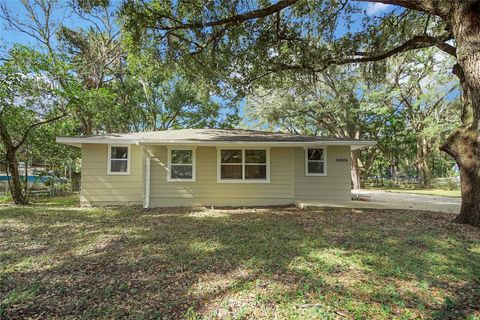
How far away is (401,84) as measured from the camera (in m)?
20.4

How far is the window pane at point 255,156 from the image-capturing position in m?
9.95

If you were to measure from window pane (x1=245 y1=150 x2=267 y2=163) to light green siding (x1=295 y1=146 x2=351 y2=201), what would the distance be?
132 cm

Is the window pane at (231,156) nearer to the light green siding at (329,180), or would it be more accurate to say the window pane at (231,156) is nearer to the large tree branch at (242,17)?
the light green siding at (329,180)

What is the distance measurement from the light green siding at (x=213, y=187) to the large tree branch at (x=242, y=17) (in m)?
3.98

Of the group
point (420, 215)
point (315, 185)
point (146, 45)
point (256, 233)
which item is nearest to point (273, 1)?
point (146, 45)

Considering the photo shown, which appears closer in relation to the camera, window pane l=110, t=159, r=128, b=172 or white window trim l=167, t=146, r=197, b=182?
→ white window trim l=167, t=146, r=197, b=182

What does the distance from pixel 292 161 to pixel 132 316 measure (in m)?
8.07

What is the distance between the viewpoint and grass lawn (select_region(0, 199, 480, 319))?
110 inches

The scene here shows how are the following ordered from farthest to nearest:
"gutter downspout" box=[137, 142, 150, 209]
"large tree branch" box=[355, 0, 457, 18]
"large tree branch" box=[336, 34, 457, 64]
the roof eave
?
"gutter downspout" box=[137, 142, 150, 209], the roof eave, "large tree branch" box=[336, 34, 457, 64], "large tree branch" box=[355, 0, 457, 18]

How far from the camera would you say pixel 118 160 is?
1006 centimetres

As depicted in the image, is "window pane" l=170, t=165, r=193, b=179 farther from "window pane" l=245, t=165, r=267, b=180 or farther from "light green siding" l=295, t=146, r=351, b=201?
"light green siding" l=295, t=146, r=351, b=201

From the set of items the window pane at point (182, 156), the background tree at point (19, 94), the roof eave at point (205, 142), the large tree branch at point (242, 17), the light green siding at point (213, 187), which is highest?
the large tree branch at point (242, 17)

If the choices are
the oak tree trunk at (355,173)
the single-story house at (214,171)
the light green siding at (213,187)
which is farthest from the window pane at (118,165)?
the oak tree trunk at (355,173)

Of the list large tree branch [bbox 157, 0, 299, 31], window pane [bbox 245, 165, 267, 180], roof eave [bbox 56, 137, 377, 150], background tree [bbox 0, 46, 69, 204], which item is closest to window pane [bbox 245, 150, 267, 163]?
window pane [bbox 245, 165, 267, 180]
